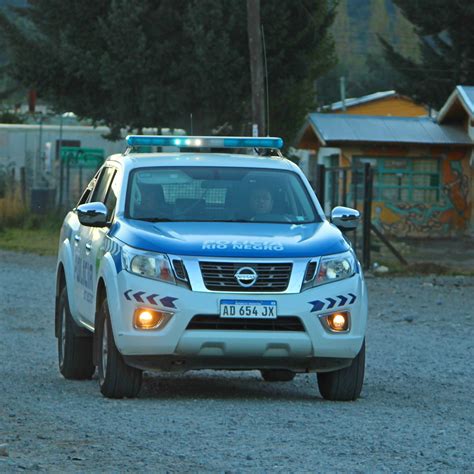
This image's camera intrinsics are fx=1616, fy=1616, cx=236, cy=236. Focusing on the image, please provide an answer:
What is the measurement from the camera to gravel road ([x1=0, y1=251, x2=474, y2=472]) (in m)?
8.10

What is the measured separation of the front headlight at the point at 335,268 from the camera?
10548 mm

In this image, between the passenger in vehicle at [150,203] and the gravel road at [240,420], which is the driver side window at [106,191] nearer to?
the passenger in vehicle at [150,203]

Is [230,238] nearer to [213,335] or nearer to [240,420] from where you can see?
[213,335]

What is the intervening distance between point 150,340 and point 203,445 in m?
1.89

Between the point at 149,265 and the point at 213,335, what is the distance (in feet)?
2.03

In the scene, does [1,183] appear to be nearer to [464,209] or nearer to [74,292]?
[464,209]

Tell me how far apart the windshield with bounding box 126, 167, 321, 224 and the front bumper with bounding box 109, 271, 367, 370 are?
3.22ft

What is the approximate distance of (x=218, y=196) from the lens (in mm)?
11617

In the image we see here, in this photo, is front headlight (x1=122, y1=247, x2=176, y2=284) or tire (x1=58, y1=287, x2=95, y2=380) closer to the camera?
front headlight (x1=122, y1=247, x2=176, y2=284)

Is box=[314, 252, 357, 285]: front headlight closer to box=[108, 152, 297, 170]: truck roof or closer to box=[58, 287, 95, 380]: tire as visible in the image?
box=[108, 152, 297, 170]: truck roof

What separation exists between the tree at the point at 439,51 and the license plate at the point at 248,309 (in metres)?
40.6

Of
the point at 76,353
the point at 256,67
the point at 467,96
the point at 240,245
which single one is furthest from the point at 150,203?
the point at 467,96

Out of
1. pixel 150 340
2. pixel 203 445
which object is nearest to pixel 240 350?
pixel 150 340

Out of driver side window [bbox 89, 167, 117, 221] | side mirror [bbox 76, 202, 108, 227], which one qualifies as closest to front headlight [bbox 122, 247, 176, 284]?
side mirror [bbox 76, 202, 108, 227]
